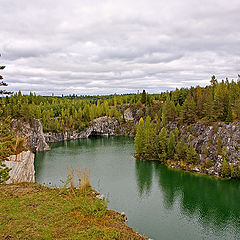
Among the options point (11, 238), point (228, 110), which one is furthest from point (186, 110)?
point (11, 238)

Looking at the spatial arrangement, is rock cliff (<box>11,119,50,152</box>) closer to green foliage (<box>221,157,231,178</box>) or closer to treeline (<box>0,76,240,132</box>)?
treeline (<box>0,76,240,132</box>)

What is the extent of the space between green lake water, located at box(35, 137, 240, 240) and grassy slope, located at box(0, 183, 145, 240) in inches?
581

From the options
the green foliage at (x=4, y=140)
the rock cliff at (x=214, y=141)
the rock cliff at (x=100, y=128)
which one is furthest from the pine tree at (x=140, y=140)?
the rock cliff at (x=100, y=128)

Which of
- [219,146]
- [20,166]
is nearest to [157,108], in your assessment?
[219,146]

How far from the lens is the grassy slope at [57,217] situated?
36.9ft

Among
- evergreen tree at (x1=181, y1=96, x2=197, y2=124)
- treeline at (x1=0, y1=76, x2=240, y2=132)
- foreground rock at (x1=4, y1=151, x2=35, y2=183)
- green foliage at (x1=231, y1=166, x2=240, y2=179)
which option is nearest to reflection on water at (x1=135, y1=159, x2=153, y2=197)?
green foliage at (x1=231, y1=166, x2=240, y2=179)

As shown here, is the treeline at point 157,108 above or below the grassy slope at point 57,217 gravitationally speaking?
above

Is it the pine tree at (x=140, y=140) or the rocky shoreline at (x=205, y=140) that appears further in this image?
the pine tree at (x=140, y=140)

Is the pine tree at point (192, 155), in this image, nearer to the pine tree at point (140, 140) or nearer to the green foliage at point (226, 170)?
the green foliage at point (226, 170)

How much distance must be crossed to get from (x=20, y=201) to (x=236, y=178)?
43744 mm

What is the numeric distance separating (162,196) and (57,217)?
28.2 m

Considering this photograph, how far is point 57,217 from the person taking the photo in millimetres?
12984

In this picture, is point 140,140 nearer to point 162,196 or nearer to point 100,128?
point 162,196

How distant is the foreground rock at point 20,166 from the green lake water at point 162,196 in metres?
3.38
